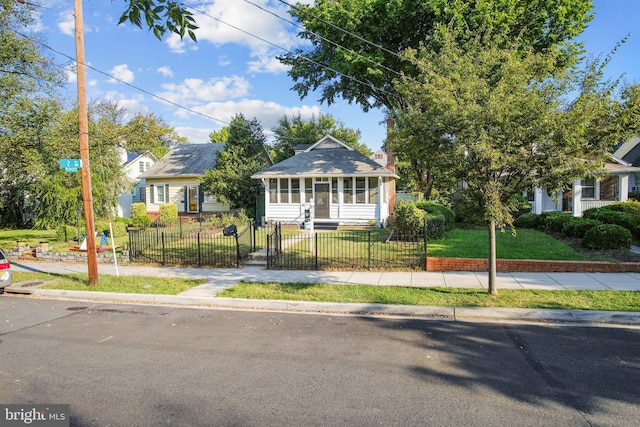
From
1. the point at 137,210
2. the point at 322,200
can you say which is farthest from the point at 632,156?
the point at 137,210

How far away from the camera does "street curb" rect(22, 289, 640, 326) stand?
22.1 ft

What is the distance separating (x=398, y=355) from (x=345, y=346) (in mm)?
814

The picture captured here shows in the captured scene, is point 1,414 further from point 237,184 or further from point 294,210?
point 237,184

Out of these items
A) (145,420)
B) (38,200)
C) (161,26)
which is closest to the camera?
(145,420)

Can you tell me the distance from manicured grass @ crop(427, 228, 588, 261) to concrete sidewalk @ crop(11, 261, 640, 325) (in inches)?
55.2

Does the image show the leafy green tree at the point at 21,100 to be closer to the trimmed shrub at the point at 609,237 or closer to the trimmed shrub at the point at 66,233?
the trimmed shrub at the point at 66,233

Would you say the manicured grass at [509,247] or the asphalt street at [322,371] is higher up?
the manicured grass at [509,247]

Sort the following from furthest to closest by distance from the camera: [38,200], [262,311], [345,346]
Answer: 1. [38,200]
2. [262,311]
3. [345,346]

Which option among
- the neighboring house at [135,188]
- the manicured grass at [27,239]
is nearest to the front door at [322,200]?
the manicured grass at [27,239]

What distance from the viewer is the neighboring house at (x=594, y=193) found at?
888 inches

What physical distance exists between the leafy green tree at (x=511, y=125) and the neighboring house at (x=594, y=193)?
56.0ft

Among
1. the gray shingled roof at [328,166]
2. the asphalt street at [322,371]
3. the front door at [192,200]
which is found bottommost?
the asphalt street at [322,371]

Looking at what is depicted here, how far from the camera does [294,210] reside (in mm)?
21141

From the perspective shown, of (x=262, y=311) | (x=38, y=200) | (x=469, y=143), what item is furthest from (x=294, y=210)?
(x=469, y=143)
